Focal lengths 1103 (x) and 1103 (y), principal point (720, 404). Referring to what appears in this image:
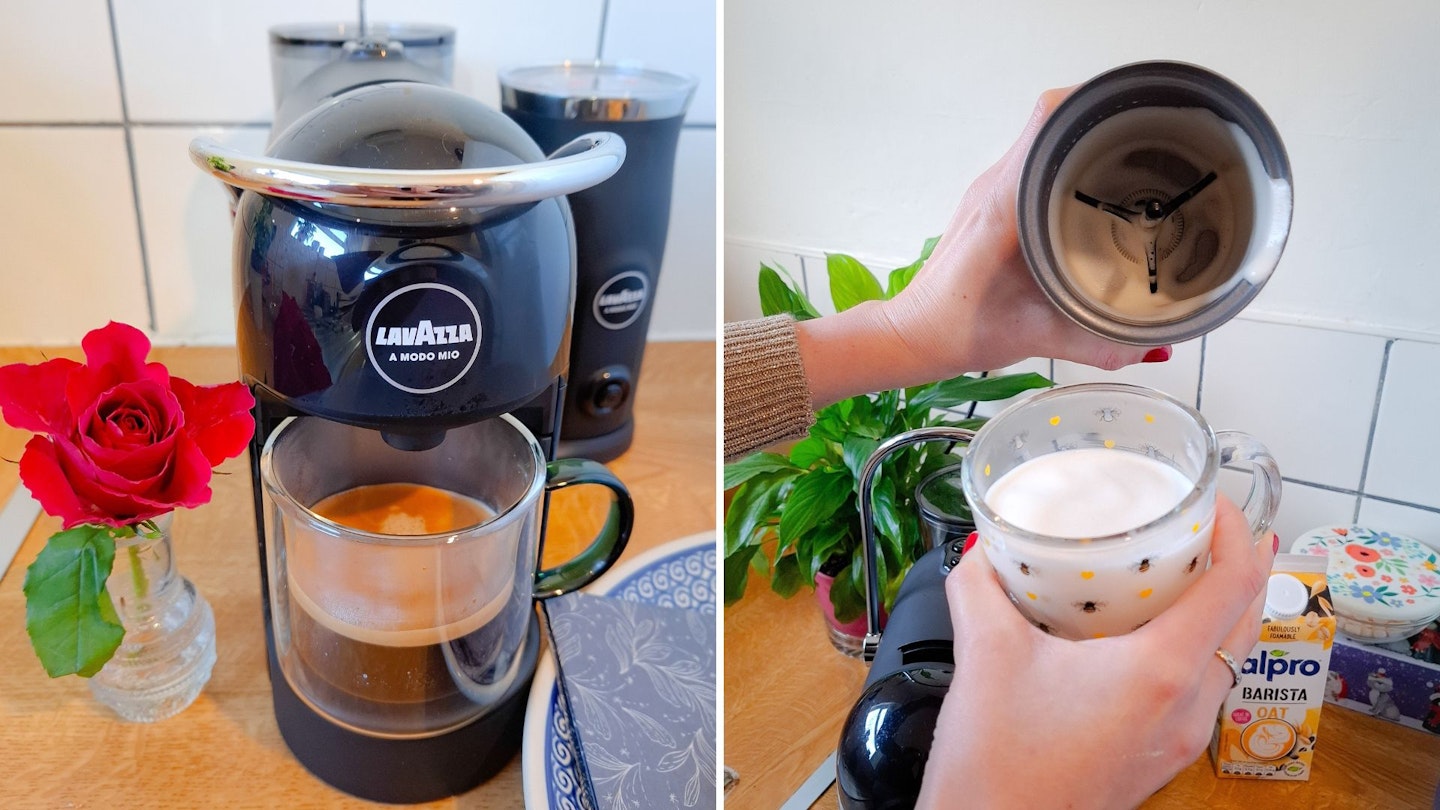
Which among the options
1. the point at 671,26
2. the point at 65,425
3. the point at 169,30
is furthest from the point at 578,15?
the point at 65,425

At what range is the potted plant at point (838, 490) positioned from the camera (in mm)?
648

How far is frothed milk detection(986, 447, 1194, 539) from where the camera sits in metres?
0.41

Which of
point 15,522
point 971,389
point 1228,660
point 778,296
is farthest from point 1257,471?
point 15,522

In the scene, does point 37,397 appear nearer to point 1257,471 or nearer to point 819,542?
point 819,542

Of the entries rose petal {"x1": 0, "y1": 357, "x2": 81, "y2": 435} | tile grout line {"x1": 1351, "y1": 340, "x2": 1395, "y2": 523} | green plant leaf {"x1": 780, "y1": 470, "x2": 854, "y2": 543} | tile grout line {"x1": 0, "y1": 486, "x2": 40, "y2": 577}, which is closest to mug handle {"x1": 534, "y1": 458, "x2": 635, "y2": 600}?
green plant leaf {"x1": 780, "y1": 470, "x2": 854, "y2": 543}

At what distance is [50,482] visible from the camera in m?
0.46

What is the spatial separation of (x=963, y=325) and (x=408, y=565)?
0.30 metres

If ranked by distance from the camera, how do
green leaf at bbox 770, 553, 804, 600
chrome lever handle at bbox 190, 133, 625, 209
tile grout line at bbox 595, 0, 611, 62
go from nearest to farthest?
1. chrome lever handle at bbox 190, 133, 625, 209
2. green leaf at bbox 770, 553, 804, 600
3. tile grout line at bbox 595, 0, 611, 62

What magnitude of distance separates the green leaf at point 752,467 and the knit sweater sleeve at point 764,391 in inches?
4.0

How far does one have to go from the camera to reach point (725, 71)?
32.6 inches

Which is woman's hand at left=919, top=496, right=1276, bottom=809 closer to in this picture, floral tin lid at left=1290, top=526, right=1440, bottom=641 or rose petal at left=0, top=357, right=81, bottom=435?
floral tin lid at left=1290, top=526, right=1440, bottom=641

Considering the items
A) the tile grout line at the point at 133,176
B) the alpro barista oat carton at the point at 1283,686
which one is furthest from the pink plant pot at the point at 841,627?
the tile grout line at the point at 133,176

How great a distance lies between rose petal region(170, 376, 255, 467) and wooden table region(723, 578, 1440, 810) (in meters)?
0.31

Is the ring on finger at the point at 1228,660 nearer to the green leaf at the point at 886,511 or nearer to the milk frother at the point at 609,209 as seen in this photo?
the green leaf at the point at 886,511
